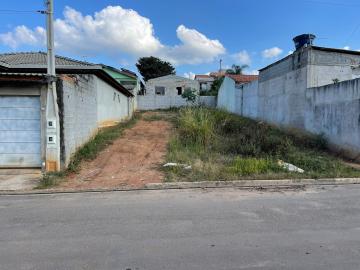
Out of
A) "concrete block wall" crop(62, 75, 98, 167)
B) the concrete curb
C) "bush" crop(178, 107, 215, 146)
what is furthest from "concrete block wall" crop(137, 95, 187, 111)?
the concrete curb

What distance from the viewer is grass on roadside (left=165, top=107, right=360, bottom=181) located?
7949mm

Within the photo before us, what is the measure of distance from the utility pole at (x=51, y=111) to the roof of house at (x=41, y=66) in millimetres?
5835

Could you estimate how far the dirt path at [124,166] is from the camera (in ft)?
24.7

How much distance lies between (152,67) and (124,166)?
176 feet

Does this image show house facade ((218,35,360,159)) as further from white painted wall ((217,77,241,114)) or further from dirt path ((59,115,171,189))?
dirt path ((59,115,171,189))

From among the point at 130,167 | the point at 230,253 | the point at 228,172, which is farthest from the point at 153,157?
the point at 230,253

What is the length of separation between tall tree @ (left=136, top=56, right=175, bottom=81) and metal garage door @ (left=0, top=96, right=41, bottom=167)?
5313cm

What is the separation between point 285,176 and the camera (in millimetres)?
7691

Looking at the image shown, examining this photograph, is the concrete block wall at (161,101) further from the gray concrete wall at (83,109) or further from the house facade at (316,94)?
the gray concrete wall at (83,109)

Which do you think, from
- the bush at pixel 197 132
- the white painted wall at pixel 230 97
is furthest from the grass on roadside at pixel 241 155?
the white painted wall at pixel 230 97

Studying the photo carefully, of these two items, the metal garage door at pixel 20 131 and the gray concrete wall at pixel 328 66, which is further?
the gray concrete wall at pixel 328 66

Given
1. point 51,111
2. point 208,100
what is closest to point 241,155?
point 51,111

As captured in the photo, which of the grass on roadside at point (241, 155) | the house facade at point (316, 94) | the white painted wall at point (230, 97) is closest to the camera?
the grass on roadside at point (241, 155)

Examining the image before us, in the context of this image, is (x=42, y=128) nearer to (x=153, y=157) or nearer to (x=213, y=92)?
(x=153, y=157)
